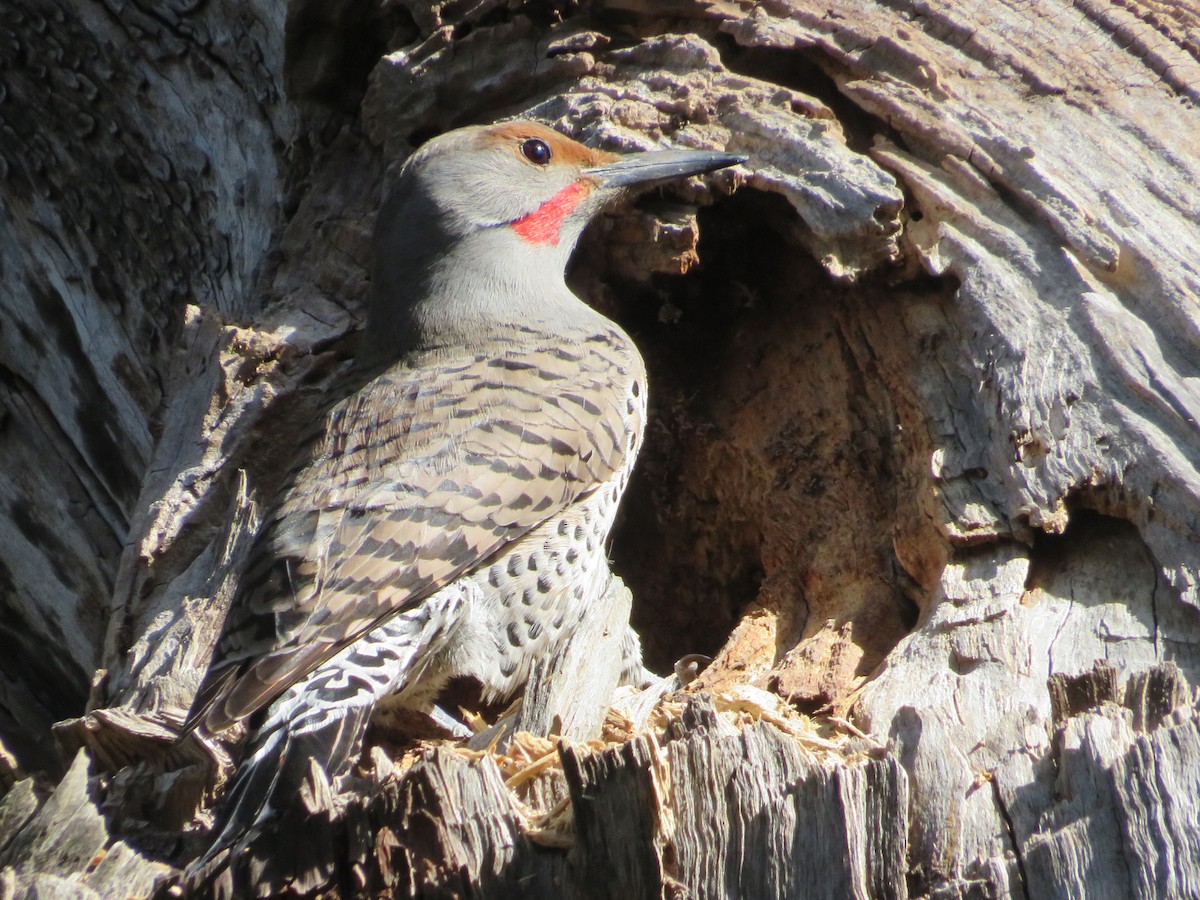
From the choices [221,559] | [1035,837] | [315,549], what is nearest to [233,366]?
[221,559]

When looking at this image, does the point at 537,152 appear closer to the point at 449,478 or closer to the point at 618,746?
the point at 449,478

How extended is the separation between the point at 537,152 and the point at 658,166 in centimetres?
63

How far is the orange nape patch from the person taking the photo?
521 centimetres

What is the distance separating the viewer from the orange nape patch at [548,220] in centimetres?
521

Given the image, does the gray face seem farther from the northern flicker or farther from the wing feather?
the wing feather

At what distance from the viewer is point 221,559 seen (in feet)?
14.6

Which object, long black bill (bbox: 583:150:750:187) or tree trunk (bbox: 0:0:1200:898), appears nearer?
tree trunk (bbox: 0:0:1200:898)

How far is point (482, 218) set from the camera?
211 inches

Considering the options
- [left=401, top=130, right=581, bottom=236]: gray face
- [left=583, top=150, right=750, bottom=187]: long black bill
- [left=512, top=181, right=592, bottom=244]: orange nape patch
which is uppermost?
[left=583, top=150, right=750, bottom=187]: long black bill

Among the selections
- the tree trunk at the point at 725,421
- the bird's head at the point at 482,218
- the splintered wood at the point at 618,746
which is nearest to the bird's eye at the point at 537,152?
the bird's head at the point at 482,218

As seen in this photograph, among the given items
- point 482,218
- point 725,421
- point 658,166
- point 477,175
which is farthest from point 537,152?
point 725,421

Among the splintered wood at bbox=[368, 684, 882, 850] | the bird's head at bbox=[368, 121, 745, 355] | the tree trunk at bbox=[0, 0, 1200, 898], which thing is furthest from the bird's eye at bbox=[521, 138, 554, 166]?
the splintered wood at bbox=[368, 684, 882, 850]

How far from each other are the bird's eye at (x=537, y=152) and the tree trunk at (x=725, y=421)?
11 centimetres

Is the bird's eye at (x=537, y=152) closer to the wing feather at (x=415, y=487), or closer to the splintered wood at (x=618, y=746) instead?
the wing feather at (x=415, y=487)
